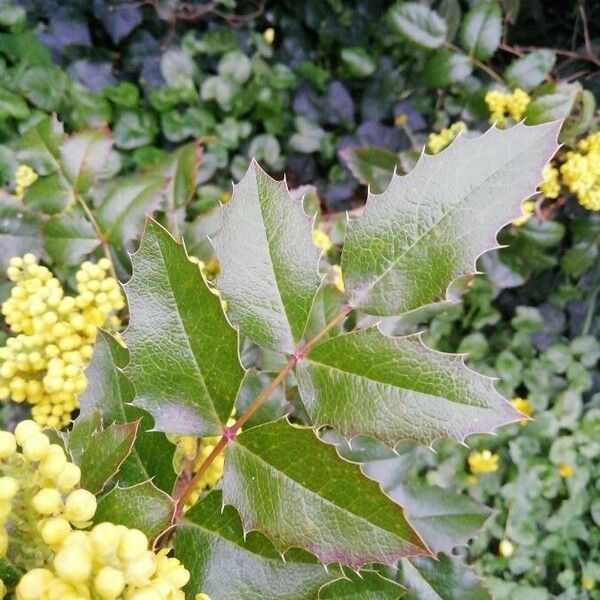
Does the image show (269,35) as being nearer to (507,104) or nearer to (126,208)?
(507,104)

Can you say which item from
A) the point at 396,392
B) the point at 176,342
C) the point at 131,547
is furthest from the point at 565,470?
the point at 131,547

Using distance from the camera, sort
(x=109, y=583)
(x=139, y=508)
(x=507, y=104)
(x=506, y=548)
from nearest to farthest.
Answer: (x=109, y=583) → (x=139, y=508) → (x=507, y=104) → (x=506, y=548)

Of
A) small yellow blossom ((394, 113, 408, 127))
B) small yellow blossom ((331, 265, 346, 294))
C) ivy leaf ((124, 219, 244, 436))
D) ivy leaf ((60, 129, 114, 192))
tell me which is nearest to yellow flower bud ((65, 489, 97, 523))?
ivy leaf ((124, 219, 244, 436))

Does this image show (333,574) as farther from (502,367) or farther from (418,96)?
(418,96)

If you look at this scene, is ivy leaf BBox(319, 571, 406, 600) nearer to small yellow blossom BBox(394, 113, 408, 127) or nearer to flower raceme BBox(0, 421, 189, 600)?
flower raceme BBox(0, 421, 189, 600)

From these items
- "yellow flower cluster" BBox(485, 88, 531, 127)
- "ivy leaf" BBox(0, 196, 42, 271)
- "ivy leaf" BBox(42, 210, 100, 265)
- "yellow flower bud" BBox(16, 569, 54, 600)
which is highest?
"yellow flower cluster" BBox(485, 88, 531, 127)

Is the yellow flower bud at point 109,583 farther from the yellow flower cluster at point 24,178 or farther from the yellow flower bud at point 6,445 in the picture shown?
the yellow flower cluster at point 24,178
